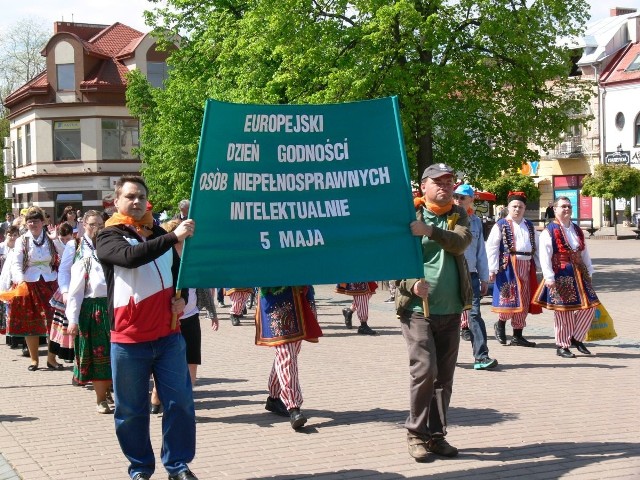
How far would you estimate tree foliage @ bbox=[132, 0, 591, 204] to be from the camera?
23406mm

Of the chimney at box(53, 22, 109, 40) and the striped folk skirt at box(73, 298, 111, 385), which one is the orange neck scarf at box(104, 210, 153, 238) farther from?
the chimney at box(53, 22, 109, 40)

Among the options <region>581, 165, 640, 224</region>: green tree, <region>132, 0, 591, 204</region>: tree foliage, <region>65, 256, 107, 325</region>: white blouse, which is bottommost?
<region>65, 256, 107, 325</region>: white blouse

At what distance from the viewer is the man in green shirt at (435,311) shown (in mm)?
6859

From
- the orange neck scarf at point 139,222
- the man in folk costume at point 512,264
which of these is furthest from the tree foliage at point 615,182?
the orange neck scarf at point 139,222

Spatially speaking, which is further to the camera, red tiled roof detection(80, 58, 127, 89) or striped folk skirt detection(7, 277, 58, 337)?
red tiled roof detection(80, 58, 127, 89)

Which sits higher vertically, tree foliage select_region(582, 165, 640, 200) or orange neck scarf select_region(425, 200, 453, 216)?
tree foliage select_region(582, 165, 640, 200)

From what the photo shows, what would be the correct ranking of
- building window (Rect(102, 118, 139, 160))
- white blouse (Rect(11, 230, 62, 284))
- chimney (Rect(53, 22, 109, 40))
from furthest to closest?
chimney (Rect(53, 22, 109, 40)) → building window (Rect(102, 118, 139, 160)) → white blouse (Rect(11, 230, 62, 284))

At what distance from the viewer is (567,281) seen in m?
11.9

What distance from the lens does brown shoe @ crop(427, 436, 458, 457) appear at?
6961mm

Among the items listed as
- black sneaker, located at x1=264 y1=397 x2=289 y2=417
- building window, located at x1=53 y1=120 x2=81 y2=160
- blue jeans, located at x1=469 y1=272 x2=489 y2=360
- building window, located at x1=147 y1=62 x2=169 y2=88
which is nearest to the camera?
black sneaker, located at x1=264 y1=397 x2=289 y2=417

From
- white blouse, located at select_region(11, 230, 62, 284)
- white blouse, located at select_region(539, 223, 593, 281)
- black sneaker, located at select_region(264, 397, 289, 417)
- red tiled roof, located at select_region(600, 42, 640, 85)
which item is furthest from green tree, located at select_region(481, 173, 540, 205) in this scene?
black sneaker, located at select_region(264, 397, 289, 417)

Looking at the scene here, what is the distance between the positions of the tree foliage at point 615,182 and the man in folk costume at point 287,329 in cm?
4147

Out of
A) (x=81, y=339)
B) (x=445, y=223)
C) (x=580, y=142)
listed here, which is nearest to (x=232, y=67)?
(x=81, y=339)

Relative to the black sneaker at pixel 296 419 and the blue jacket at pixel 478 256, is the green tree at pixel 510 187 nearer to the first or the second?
the blue jacket at pixel 478 256
